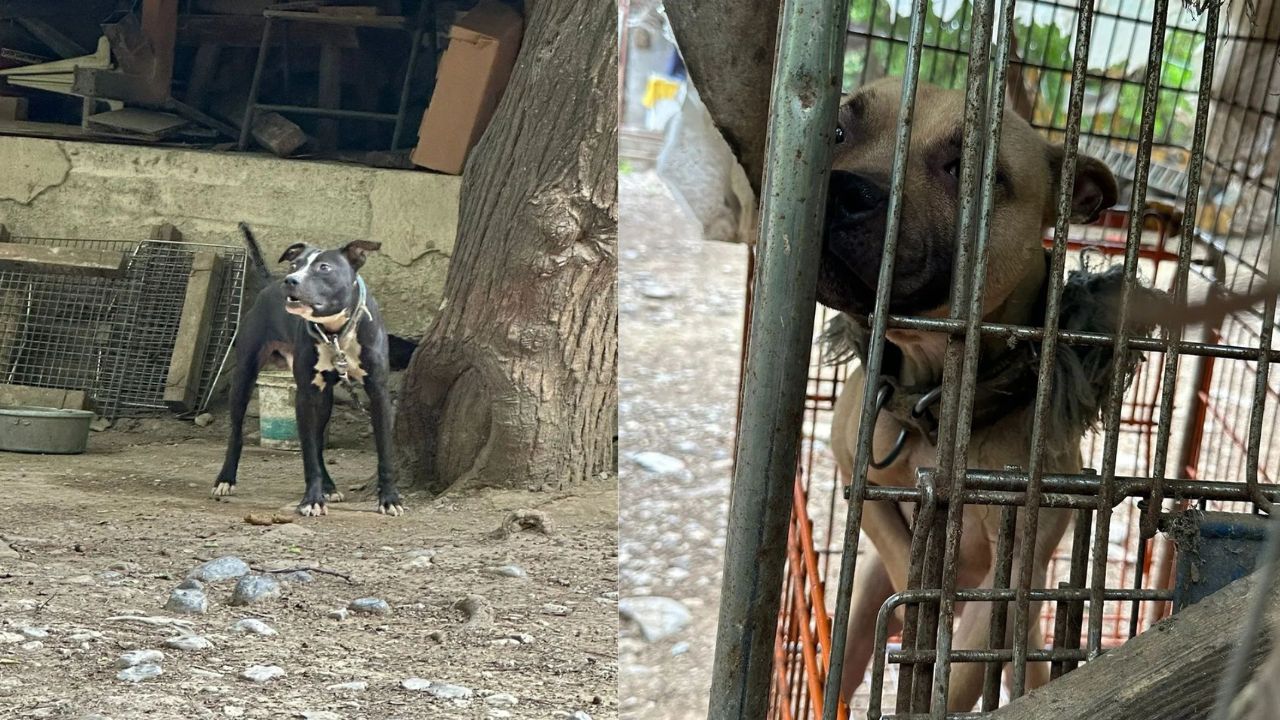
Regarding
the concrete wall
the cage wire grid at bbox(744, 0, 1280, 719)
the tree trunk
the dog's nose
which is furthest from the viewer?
the tree trunk

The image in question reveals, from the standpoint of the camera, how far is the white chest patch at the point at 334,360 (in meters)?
2.77

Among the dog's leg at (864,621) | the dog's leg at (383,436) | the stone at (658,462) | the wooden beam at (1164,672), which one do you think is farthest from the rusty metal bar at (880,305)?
the stone at (658,462)

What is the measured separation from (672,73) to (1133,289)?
468cm

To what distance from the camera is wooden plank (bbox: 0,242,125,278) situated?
7.69 feet

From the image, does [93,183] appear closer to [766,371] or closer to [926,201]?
[926,201]

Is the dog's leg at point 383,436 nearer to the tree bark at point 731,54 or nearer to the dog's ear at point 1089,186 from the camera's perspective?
the tree bark at point 731,54

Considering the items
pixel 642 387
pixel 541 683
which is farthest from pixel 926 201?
pixel 642 387

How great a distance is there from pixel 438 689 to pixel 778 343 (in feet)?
5.63

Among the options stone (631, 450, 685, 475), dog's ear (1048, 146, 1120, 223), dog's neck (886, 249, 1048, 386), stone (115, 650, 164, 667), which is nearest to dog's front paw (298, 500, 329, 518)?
stone (115, 650, 164, 667)

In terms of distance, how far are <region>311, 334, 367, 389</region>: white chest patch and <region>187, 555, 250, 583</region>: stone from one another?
1.59 ft

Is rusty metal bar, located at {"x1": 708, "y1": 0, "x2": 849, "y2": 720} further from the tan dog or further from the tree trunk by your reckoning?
the tree trunk

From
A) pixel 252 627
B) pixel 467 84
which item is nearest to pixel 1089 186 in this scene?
pixel 467 84

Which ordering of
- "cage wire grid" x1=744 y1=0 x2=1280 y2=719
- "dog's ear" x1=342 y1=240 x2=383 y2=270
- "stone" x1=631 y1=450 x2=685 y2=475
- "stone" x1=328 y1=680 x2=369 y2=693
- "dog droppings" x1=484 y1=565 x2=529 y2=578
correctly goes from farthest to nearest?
"stone" x1=631 y1=450 x2=685 y2=475 < "dog droppings" x1=484 y1=565 x2=529 y2=578 < "dog's ear" x1=342 y1=240 x2=383 y2=270 < "stone" x1=328 y1=680 x2=369 y2=693 < "cage wire grid" x1=744 y1=0 x2=1280 y2=719

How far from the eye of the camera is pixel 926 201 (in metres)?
1.30
